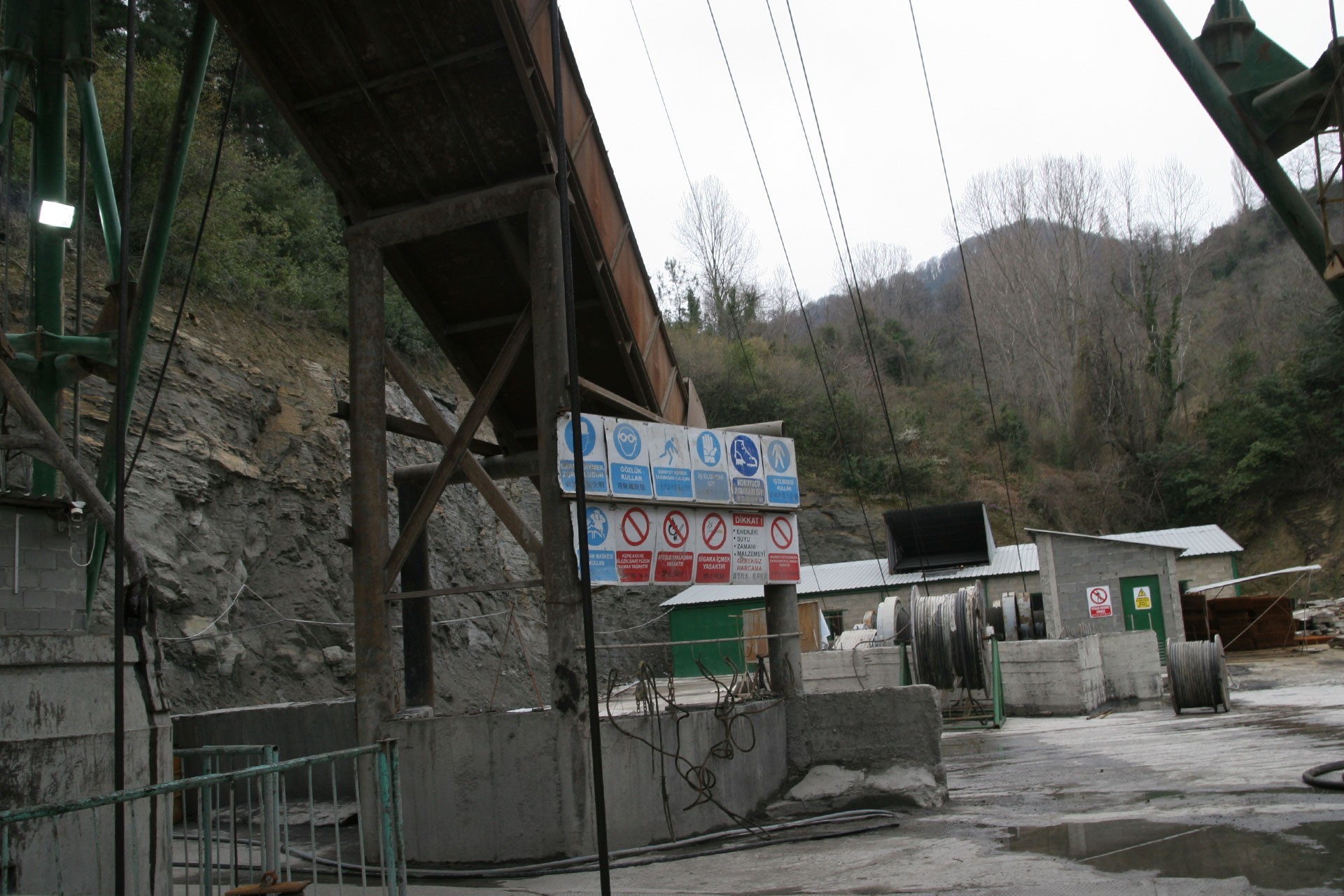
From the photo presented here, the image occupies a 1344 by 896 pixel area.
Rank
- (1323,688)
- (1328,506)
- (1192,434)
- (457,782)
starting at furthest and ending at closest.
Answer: (1192,434) < (1328,506) < (1323,688) < (457,782)

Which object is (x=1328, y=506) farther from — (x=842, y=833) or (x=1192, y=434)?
(x=842, y=833)

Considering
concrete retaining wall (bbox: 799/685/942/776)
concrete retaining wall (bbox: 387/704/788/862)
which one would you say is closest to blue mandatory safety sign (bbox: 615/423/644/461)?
concrete retaining wall (bbox: 387/704/788/862)

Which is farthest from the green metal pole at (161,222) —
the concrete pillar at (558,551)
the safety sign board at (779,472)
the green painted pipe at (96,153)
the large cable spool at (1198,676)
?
the large cable spool at (1198,676)

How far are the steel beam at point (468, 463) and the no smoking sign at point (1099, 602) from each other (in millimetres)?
21577

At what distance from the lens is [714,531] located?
1093cm

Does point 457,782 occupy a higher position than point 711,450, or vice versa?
point 711,450

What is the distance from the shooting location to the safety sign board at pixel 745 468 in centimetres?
1122

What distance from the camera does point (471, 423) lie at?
10.3 m

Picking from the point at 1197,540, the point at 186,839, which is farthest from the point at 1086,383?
the point at 186,839

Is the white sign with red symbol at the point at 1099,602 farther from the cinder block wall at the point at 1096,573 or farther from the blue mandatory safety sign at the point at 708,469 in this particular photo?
the blue mandatory safety sign at the point at 708,469

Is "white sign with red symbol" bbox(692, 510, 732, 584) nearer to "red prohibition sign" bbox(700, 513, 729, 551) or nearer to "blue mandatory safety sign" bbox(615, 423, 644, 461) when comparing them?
"red prohibition sign" bbox(700, 513, 729, 551)

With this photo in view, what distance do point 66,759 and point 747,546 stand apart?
6675 millimetres

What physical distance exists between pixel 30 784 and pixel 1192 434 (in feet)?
187

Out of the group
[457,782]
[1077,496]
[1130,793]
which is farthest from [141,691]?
[1077,496]
